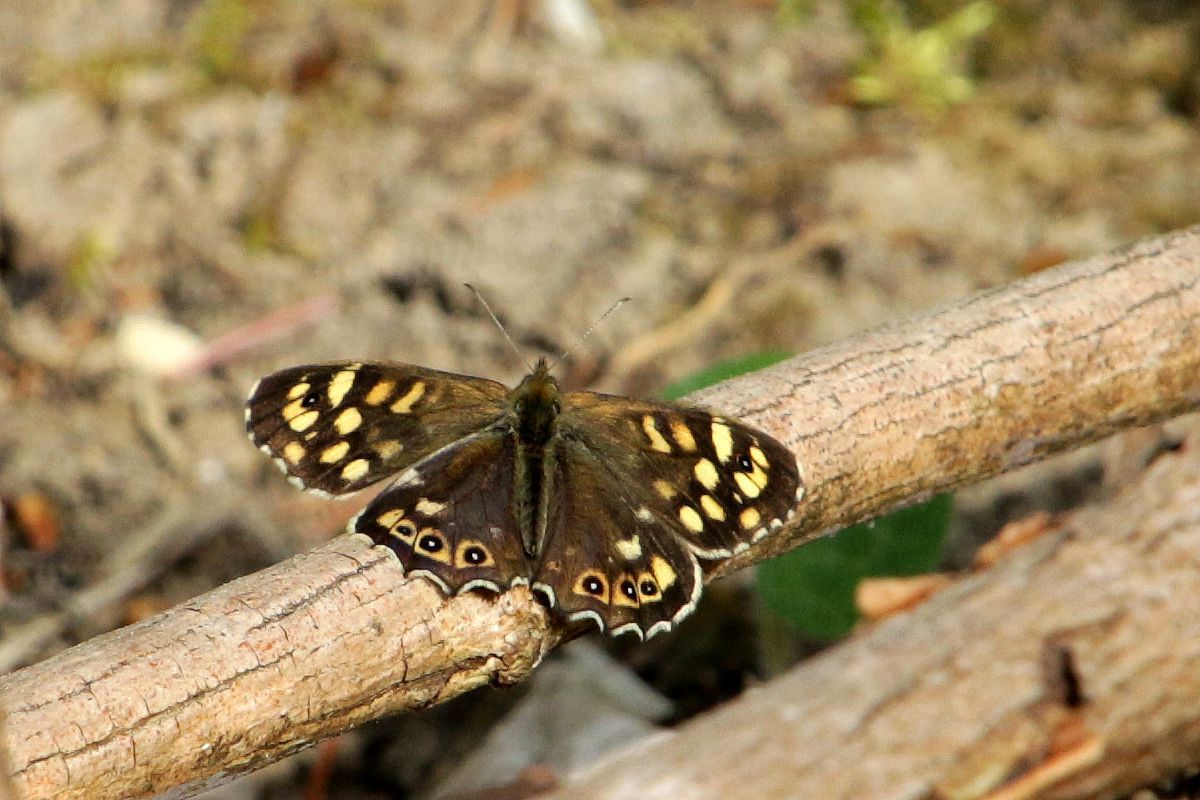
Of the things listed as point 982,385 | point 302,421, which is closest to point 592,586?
point 302,421

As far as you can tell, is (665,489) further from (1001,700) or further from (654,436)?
→ (1001,700)

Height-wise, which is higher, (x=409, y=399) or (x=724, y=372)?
(x=409, y=399)

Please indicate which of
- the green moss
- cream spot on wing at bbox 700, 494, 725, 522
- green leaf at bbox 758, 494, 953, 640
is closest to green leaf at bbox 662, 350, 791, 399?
green leaf at bbox 758, 494, 953, 640

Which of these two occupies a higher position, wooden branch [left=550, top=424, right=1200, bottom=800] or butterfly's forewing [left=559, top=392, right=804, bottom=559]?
butterfly's forewing [left=559, top=392, right=804, bottom=559]

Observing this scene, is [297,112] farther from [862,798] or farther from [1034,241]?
[862,798]

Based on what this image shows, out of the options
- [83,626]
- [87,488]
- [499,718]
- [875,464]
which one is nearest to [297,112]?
[87,488]

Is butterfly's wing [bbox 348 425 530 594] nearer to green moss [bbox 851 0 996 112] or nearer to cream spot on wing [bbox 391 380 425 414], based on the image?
cream spot on wing [bbox 391 380 425 414]

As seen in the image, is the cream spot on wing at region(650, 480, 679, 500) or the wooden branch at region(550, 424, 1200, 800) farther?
the wooden branch at region(550, 424, 1200, 800)
